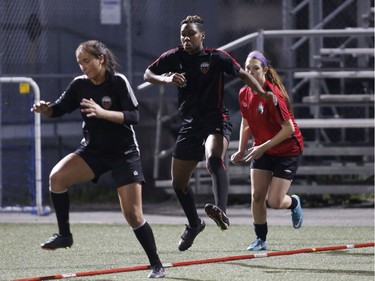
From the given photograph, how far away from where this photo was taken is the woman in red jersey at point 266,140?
36.5ft

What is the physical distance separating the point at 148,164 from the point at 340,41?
3.69 meters

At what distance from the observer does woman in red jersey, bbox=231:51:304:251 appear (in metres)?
11.1

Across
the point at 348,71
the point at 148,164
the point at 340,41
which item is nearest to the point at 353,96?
the point at 348,71

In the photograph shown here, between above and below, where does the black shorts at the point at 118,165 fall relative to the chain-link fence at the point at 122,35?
below

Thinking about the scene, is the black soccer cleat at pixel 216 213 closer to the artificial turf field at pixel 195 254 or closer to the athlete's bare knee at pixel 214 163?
the artificial turf field at pixel 195 254

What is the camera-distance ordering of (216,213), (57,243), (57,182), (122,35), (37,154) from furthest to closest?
(122,35)
(37,154)
(216,213)
(57,243)
(57,182)

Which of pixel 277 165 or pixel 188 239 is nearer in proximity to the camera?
pixel 188 239

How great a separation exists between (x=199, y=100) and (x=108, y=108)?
1.90 meters

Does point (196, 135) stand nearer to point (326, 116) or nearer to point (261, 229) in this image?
point (261, 229)

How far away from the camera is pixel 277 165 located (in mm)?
11344

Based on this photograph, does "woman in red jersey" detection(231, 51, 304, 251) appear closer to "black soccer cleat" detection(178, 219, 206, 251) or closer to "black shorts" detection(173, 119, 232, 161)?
"black shorts" detection(173, 119, 232, 161)

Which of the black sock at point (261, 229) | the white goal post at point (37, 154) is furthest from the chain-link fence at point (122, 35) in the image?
the black sock at point (261, 229)

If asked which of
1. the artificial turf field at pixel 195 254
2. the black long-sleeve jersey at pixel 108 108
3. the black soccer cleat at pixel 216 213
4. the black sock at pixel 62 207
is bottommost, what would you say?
the artificial turf field at pixel 195 254

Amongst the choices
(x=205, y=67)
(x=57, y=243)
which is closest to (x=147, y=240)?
(x=57, y=243)
